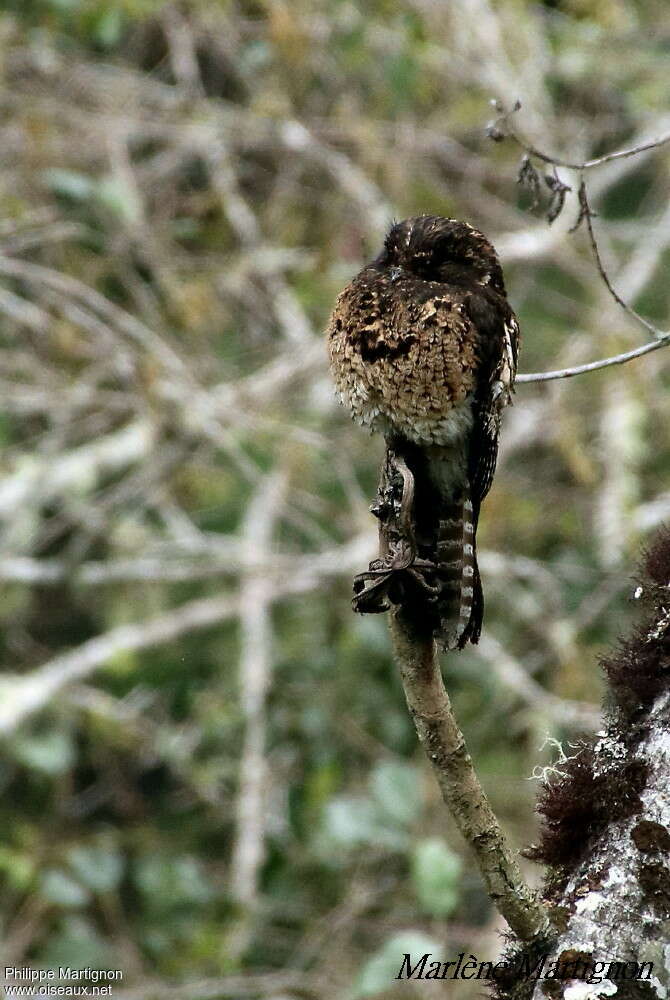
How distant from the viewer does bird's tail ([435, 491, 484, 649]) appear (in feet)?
6.66

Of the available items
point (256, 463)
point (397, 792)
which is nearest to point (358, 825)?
point (397, 792)

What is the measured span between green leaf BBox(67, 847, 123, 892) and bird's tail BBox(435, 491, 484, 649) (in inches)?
93.9

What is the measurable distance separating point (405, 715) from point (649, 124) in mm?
2633

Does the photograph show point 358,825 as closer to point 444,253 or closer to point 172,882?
point 172,882

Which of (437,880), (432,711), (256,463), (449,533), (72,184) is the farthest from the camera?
(256,463)

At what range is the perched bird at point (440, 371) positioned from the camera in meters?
2.12

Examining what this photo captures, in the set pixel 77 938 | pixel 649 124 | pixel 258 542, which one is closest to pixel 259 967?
pixel 77 938

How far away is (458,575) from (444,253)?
1.93ft

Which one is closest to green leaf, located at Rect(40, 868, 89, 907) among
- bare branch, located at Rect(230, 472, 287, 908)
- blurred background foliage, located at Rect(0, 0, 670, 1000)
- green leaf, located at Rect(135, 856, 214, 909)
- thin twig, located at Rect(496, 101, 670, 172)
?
blurred background foliage, located at Rect(0, 0, 670, 1000)

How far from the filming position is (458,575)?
6.95ft

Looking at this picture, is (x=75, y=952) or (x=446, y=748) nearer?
(x=446, y=748)

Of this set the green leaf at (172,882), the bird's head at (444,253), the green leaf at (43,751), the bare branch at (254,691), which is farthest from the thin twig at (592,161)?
the green leaf at (172,882)

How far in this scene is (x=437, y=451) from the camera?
2264mm

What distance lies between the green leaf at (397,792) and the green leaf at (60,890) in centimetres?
115
